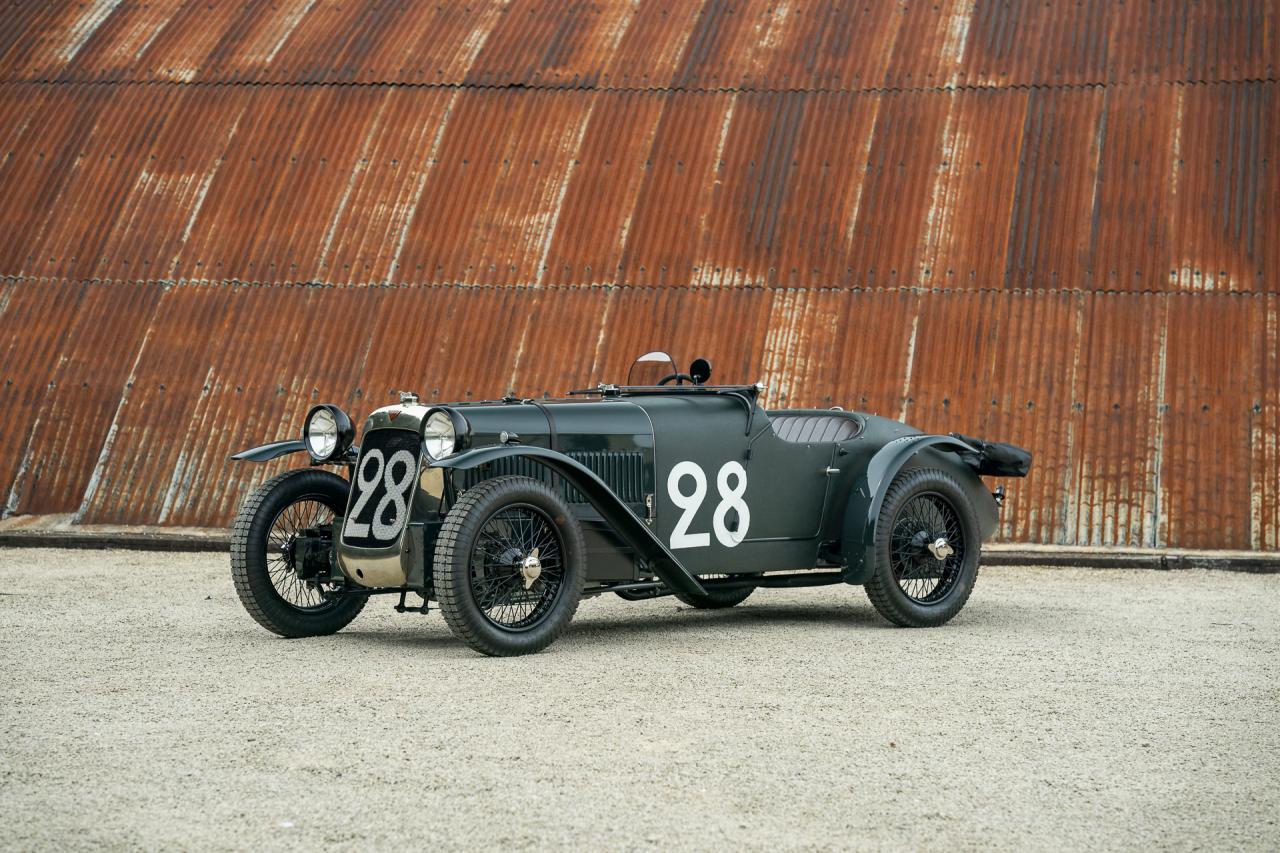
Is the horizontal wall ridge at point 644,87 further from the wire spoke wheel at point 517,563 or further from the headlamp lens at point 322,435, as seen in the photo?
the wire spoke wheel at point 517,563

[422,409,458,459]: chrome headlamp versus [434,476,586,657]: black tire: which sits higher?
[422,409,458,459]: chrome headlamp

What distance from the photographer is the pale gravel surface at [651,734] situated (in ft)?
13.3

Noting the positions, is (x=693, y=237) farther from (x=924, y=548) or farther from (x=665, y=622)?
(x=924, y=548)

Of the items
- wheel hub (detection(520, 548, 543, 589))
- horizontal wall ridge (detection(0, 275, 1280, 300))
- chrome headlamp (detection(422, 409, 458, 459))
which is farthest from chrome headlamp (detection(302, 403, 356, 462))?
horizontal wall ridge (detection(0, 275, 1280, 300))

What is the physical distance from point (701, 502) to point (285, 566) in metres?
2.19

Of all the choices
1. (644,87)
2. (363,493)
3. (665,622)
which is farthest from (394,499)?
(644,87)

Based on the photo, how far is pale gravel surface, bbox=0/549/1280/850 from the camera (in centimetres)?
407

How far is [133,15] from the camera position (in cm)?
1744

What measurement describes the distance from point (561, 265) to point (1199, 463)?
19.1ft

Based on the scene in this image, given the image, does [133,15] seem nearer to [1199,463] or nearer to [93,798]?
[1199,463]

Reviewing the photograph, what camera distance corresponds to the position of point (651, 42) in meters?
15.9

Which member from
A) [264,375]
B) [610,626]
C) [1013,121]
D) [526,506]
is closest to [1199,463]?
[1013,121]

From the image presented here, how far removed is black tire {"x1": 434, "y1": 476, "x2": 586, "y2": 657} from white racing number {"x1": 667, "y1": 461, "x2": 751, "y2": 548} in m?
0.85

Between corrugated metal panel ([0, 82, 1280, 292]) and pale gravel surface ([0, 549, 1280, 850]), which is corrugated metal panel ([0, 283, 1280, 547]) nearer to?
corrugated metal panel ([0, 82, 1280, 292])
